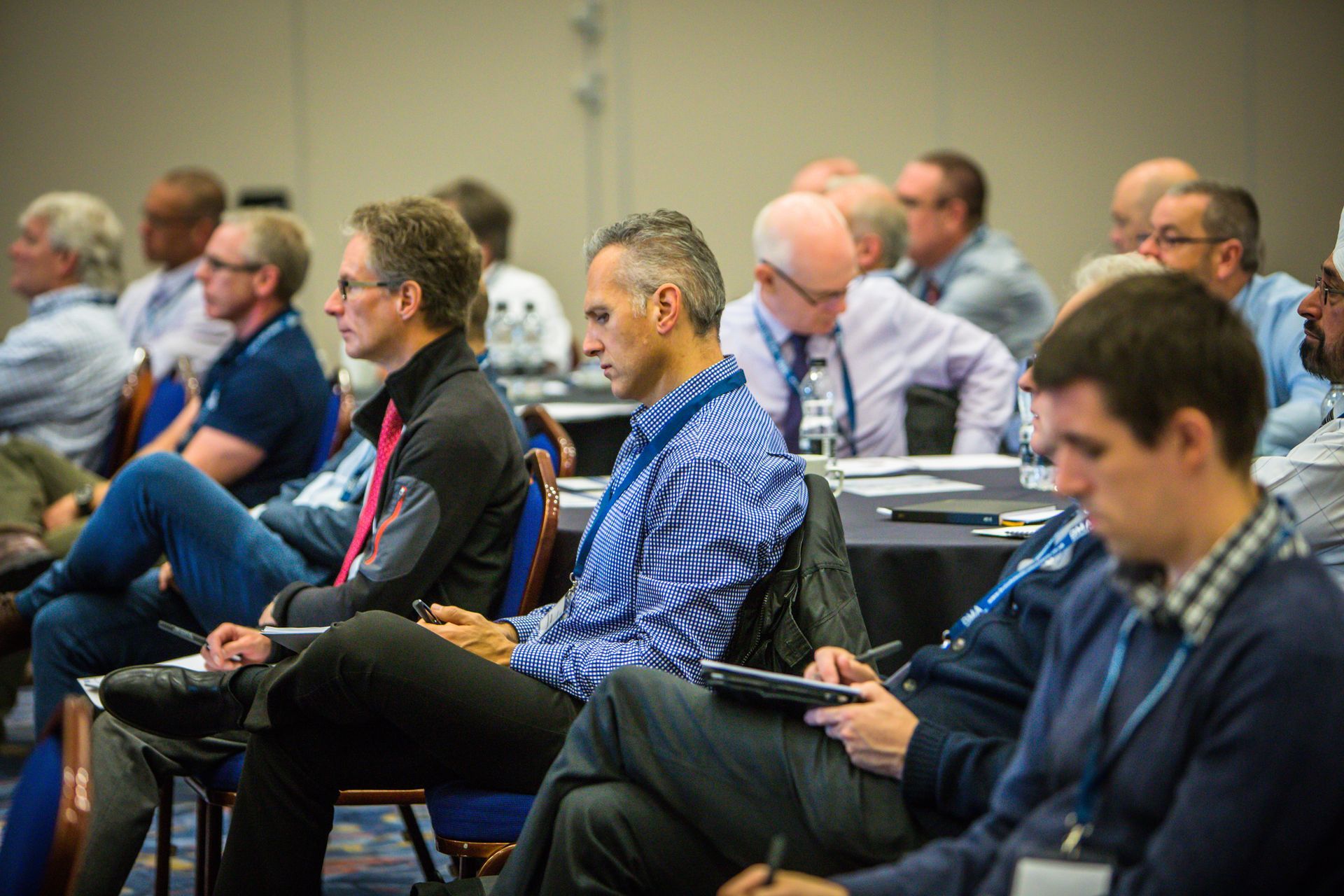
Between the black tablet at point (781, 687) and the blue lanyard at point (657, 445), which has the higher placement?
the blue lanyard at point (657, 445)

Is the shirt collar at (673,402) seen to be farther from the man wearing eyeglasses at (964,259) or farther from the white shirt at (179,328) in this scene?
the man wearing eyeglasses at (964,259)

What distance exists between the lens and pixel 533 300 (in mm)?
7188

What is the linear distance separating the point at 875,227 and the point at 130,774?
385cm

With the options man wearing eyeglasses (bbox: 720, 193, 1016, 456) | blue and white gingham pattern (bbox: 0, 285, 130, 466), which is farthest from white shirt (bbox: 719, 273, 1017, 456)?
blue and white gingham pattern (bbox: 0, 285, 130, 466)

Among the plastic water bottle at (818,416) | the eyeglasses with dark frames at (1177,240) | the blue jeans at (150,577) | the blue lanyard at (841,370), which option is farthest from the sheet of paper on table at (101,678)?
the eyeglasses with dark frames at (1177,240)

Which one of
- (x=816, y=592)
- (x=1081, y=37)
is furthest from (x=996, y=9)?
(x=816, y=592)

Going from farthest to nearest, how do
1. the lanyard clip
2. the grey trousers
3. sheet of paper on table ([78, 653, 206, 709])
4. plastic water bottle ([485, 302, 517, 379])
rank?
plastic water bottle ([485, 302, 517, 379]), sheet of paper on table ([78, 653, 206, 709]), the grey trousers, the lanyard clip

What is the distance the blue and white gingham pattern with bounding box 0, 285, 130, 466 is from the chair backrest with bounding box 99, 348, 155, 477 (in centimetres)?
20

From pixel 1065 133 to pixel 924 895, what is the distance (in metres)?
6.97

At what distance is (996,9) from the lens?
7.78 meters

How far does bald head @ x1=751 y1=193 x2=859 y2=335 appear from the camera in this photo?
3967mm

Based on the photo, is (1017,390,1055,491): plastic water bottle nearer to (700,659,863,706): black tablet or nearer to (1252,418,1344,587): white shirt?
(1252,418,1344,587): white shirt

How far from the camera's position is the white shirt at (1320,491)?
2.01m

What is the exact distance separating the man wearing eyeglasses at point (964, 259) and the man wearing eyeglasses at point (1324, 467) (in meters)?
3.60
